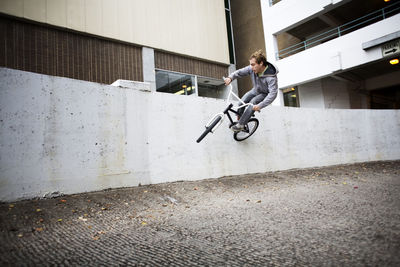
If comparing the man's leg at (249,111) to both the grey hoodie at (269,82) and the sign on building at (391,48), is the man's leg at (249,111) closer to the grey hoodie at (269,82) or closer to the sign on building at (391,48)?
the grey hoodie at (269,82)

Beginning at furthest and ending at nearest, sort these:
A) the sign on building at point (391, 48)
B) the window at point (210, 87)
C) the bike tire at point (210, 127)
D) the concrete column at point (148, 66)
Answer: the window at point (210, 87), the concrete column at point (148, 66), the sign on building at point (391, 48), the bike tire at point (210, 127)

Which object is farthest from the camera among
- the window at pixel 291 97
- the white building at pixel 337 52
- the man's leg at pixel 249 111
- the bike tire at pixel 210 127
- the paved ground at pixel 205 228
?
the window at pixel 291 97

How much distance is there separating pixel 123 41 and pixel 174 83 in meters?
3.10

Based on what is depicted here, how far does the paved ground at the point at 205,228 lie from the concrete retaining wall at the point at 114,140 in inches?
18.8

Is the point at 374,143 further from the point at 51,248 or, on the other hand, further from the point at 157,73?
the point at 51,248

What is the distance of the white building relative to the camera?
1086 cm

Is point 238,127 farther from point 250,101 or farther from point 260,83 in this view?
point 260,83

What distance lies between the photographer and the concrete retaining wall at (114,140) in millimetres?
4043

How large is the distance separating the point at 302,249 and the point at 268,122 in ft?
20.0

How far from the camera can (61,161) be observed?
443 centimetres

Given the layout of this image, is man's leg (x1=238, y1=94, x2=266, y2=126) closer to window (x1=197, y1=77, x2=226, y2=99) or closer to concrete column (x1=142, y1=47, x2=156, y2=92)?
concrete column (x1=142, y1=47, x2=156, y2=92)

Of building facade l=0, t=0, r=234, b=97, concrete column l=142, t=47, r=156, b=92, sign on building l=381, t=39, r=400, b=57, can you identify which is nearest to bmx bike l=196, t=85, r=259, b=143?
concrete column l=142, t=47, r=156, b=92

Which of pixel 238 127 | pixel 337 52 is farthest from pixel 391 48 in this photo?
pixel 238 127

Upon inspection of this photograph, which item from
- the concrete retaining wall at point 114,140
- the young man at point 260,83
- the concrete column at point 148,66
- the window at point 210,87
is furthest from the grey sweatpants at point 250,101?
the window at point 210,87
